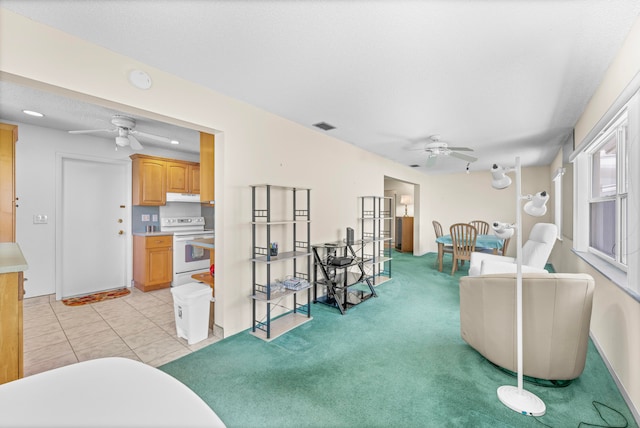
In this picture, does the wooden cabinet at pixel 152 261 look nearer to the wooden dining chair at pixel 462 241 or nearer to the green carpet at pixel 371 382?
the green carpet at pixel 371 382

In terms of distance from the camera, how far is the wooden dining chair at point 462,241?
4.89 metres

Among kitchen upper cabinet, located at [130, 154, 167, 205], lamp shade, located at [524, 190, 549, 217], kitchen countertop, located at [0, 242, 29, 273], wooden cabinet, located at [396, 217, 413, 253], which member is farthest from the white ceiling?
wooden cabinet, located at [396, 217, 413, 253]

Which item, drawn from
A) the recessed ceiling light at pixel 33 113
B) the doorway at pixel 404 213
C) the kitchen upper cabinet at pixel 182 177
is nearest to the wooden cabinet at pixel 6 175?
the recessed ceiling light at pixel 33 113

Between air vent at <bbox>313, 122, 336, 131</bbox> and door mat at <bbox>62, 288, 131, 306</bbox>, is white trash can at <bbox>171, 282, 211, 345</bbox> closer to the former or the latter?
door mat at <bbox>62, 288, 131, 306</bbox>

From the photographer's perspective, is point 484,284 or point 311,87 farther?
point 311,87

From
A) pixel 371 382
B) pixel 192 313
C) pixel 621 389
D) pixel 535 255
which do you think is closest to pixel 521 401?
pixel 621 389

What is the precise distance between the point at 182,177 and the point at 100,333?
8.98 feet

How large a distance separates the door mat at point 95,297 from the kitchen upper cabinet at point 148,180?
4.58 feet

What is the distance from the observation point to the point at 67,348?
2.46 meters

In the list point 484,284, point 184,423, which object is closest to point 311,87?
point 484,284

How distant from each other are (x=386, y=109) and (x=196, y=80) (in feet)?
6.13

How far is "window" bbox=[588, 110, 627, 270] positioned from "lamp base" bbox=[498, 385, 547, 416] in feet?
4.28

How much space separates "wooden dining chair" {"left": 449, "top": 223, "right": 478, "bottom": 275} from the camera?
4.89 meters

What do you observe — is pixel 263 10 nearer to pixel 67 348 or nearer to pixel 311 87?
A: pixel 311 87
